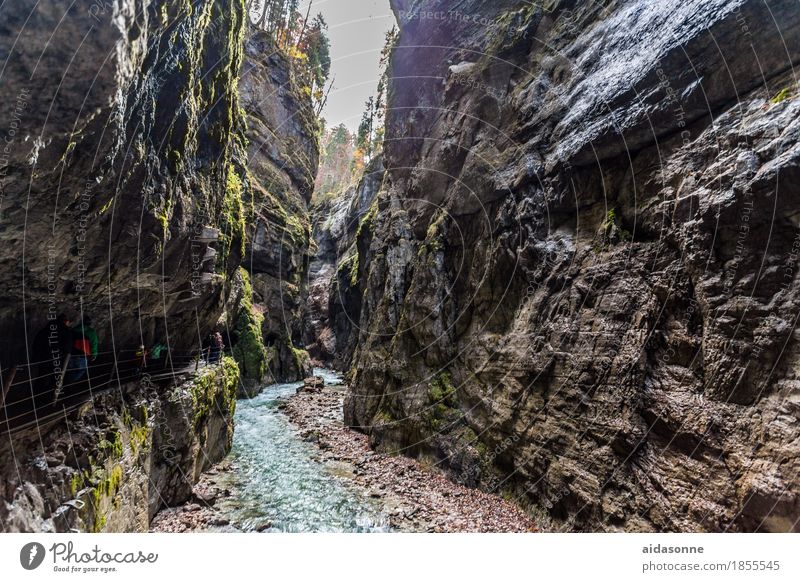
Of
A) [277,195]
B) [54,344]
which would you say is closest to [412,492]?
[54,344]

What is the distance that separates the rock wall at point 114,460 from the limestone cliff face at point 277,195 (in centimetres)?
1928

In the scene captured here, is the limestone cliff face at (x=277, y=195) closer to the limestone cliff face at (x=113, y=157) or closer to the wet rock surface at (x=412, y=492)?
the wet rock surface at (x=412, y=492)

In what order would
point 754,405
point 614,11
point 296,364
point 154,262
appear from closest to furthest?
point 754,405
point 154,262
point 614,11
point 296,364

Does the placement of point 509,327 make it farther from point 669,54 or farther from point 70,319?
point 70,319

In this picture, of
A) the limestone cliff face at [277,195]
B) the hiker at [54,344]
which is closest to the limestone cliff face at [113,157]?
the hiker at [54,344]

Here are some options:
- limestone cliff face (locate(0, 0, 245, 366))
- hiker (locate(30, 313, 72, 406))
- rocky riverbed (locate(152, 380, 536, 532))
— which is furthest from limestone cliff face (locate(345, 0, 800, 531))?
hiker (locate(30, 313, 72, 406))

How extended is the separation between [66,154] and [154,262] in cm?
435

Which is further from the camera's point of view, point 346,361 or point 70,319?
point 346,361

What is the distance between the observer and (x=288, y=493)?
1114 cm

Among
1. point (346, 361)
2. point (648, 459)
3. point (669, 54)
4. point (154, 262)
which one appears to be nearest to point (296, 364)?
point (346, 361)

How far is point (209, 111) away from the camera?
1100 centimetres

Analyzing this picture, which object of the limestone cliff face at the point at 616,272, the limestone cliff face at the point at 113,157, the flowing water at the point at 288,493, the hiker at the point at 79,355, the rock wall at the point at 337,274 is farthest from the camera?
the rock wall at the point at 337,274

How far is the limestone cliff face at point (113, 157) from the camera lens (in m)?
4.52

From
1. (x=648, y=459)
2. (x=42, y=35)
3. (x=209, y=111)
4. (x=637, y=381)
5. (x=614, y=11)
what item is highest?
(x=614, y=11)
